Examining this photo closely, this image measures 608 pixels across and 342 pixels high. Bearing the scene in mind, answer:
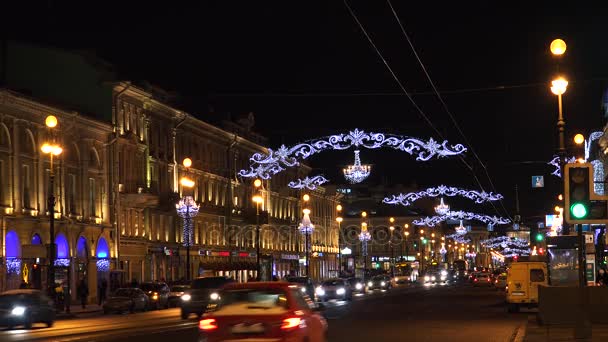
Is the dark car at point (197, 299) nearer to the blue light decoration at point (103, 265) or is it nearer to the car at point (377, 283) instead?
the blue light decoration at point (103, 265)

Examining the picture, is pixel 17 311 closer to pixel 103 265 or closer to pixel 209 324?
pixel 209 324

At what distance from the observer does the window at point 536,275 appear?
4378cm

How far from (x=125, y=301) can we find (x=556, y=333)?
93.9ft

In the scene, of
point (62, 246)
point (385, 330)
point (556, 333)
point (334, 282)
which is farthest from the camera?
point (62, 246)

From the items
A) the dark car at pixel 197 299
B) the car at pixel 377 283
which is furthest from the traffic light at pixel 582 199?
the car at pixel 377 283

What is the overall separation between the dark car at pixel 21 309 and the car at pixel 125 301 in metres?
12.1

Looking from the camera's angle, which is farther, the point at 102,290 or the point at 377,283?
the point at 377,283

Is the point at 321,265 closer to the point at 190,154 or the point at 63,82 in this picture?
the point at 190,154

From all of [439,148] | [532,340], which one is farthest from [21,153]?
[532,340]

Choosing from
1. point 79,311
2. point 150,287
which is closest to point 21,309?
point 79,311

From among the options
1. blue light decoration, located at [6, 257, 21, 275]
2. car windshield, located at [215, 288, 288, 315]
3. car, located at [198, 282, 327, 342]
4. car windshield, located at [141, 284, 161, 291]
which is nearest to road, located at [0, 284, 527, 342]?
car, located at [198, 282, 327, 342]

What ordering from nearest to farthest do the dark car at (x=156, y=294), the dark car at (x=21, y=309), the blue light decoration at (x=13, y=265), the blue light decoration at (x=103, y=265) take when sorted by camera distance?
the dark car at (x=21, y=309)
the blue light decoration at (x=13, y=265)
the dark car at (x=156, y=294)
the blue light decoration at (x=103, y=265)

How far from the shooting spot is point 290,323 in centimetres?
1622

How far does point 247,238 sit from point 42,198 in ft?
131
